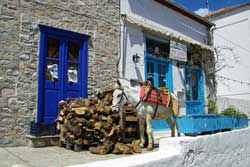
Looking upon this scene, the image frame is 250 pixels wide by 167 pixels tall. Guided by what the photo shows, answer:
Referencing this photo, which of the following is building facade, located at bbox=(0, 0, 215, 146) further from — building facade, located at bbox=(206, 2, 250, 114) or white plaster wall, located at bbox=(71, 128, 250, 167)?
building facade, located at bbox=(206, 2, 250, 114)

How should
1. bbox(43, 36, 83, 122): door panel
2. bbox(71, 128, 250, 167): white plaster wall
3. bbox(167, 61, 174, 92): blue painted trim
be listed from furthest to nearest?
bbox(167, 61, 174, 92): blue painted trim → bbox(43, 36, 83, 122): door panel → bbox(71, 128, 250, 167): white plaster wall

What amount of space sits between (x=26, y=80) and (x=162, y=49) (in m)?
5.83

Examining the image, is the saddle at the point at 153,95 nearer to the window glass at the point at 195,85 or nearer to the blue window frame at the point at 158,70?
the blue window frame at the point at 158,70

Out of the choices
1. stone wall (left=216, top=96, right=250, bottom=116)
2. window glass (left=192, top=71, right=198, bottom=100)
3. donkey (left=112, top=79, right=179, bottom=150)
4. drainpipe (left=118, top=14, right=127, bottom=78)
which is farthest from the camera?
stone wall (left=216, top=96, right=250, bottom=116)

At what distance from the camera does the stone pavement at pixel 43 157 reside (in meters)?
4.64

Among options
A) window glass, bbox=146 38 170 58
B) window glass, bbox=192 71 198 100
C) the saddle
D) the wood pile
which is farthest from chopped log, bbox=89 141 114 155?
window glass, bbox=192 71 198 100

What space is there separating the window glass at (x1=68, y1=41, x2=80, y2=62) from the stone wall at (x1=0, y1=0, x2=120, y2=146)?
1.28ft

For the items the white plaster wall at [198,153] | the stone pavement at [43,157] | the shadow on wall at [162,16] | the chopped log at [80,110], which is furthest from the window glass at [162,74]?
the stone pavement at [43,157]

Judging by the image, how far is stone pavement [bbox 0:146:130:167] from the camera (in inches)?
183

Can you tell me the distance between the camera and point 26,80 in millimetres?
6727

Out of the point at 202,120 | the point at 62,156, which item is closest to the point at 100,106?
the point at 62,156

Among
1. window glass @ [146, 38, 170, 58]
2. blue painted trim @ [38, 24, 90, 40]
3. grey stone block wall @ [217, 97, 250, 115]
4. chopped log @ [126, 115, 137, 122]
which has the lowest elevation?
chopped log @ [126, 115, 137, 122]

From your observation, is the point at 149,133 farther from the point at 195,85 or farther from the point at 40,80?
the point at 195,85

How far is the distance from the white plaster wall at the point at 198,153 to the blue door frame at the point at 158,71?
4112 millimetres
